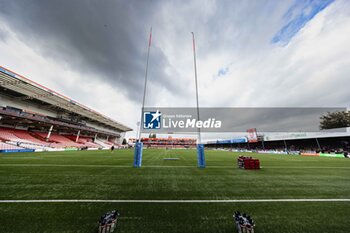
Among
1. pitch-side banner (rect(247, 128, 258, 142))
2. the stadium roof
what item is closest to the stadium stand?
the stadium roof

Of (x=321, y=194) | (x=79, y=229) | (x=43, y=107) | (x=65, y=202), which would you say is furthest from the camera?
(x=43, y=107)

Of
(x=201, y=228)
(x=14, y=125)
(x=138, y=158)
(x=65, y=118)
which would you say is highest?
(x=65, y=118)

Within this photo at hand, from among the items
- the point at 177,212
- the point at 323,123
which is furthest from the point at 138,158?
the point at 323,123

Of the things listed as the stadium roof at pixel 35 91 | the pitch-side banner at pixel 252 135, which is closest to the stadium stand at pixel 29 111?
the stadium roof at pixel 35 91

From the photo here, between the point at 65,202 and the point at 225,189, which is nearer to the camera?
the point at 65,202

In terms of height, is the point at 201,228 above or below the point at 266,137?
below

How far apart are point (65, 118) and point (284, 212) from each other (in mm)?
51540

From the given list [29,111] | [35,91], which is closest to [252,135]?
[35,91]

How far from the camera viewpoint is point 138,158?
28.8ft

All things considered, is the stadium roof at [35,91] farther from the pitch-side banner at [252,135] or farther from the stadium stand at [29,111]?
the pitch-side banner at [252,135]

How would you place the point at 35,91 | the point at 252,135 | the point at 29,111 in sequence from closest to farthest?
1. the point at 35,91
2. the point at 29,111
3. the point at 252,135

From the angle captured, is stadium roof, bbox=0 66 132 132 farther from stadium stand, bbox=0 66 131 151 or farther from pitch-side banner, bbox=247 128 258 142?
pitch-side banner, bbox=247 128 258 142

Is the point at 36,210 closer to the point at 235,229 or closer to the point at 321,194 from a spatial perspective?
the point at 235,229

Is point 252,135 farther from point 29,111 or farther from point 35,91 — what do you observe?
point 29,111
